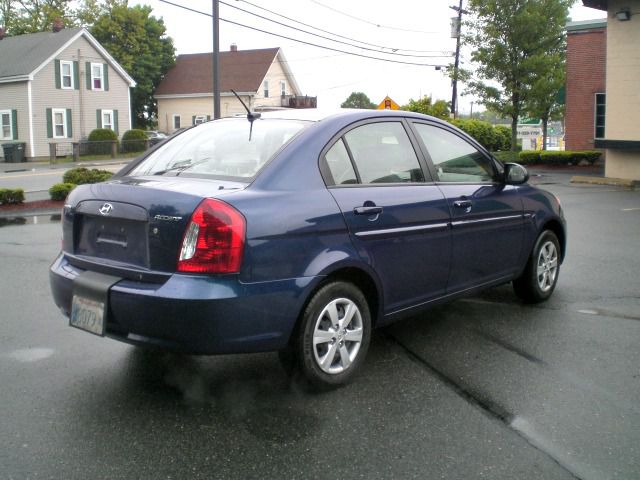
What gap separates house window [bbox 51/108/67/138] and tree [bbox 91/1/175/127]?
16482 millimetres

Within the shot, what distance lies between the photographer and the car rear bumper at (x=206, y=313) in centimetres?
363

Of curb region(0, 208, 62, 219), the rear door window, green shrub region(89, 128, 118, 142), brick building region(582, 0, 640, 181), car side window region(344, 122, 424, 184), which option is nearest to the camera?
the rear door window

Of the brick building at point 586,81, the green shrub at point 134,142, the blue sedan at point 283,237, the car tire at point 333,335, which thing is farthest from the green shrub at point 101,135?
the car tire at point 333,335

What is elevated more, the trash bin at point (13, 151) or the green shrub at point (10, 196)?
the trash bin at point (13, 151)

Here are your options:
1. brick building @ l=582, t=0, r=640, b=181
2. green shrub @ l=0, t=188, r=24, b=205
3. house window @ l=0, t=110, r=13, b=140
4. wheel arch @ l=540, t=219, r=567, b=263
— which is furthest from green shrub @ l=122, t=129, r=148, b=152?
wheel arch @ l=540, t=219, r=567, b=263

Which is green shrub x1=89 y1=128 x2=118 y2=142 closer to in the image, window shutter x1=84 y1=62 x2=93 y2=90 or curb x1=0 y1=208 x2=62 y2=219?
window shutter x1=84 y1=62 x2=93 y2=90

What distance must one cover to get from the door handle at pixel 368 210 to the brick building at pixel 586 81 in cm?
2775

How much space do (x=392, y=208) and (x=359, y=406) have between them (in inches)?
50.5

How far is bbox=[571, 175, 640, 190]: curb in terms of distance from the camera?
20.3 m

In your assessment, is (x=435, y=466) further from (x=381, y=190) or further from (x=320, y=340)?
(x=381, y=190)

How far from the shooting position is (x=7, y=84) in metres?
41.6

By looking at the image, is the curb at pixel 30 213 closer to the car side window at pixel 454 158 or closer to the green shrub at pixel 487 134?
the car side window at pixel 454 158

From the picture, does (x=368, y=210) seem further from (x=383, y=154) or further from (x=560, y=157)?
(x=560, y=157)

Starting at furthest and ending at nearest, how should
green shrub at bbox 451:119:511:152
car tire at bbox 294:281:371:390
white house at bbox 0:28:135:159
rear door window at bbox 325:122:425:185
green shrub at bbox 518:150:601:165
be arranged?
white house at bbox 0:28:135:159, green shrub at bbox 451:119:511:152, green shrub at bbox 518:150:601:165, rear door window at bbox 325:122:425:185, car tire at bbox 294:281:371:390
